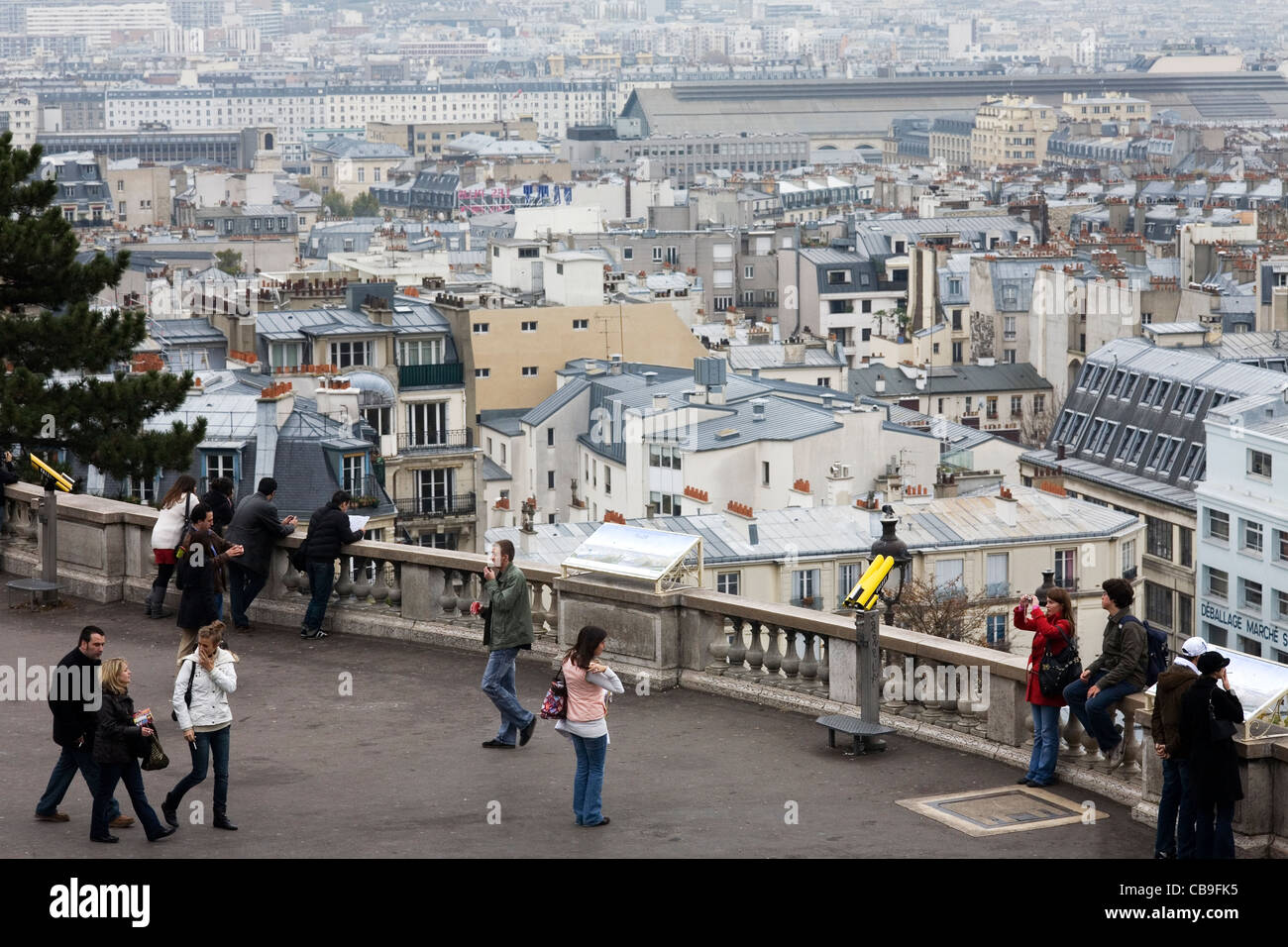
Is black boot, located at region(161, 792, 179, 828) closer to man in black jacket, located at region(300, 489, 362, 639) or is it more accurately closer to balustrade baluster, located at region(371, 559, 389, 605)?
man in black jacket, located at region(300, 489, 362, 639)

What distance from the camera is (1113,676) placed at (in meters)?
17.1

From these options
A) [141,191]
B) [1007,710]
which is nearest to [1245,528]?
[1007,710]

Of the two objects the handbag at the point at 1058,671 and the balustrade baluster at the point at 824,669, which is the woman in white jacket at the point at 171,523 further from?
the handbag at the point at 1058,671

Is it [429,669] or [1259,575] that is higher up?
[429,669]

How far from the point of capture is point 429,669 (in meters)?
21.7

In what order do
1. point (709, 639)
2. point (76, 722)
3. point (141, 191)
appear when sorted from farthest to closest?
1. point (141, 191)
2. point (709, 639)
3. point (76, 722)

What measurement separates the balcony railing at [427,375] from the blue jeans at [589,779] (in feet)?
172

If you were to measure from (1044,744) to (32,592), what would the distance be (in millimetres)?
11692

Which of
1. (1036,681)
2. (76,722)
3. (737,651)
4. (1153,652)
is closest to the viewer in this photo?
(76,722)

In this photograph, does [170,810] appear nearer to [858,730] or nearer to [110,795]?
[110,795]
